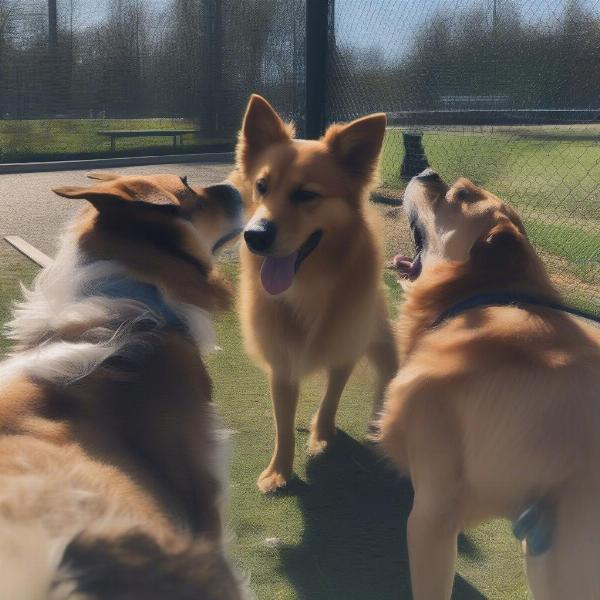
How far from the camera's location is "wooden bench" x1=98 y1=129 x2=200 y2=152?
1450 cm

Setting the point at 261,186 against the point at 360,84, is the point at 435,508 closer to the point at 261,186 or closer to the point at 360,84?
the point at 261,186

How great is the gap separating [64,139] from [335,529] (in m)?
13.3

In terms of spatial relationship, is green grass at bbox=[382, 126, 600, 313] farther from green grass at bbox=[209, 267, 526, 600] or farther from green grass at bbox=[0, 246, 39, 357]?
green grass at bbox=[0, 246, 39, 357]

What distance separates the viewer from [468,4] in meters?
5.91

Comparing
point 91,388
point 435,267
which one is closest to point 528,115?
point 435,267

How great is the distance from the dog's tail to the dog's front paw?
1.60 meters

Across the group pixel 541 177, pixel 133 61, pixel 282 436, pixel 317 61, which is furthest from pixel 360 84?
pixel 133 61

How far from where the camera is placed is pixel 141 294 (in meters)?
2.39

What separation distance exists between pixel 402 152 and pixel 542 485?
5936 mm

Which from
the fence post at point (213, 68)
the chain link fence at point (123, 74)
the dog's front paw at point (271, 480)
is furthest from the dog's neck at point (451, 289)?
the fence post at point (213, 68)

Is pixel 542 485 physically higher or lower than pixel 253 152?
lower

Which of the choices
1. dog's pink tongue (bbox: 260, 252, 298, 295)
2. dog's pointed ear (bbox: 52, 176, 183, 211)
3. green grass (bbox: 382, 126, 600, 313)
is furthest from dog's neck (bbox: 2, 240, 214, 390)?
green grass (bbox: 382, 126, 600, 313)

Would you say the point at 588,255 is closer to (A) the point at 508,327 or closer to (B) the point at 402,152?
(B) the point at 402,152

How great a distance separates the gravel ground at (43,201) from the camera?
8.41 m
